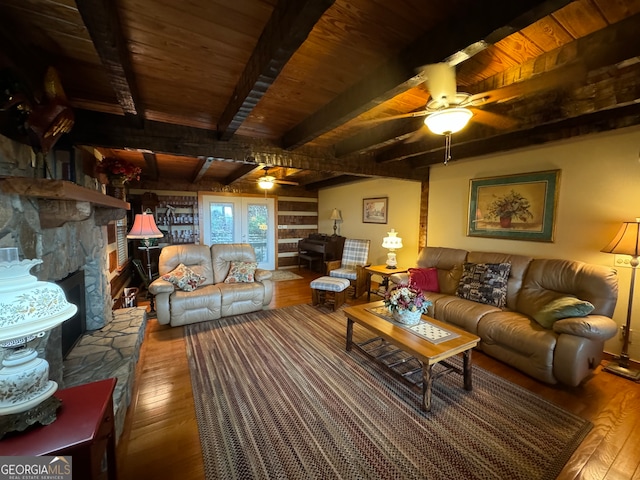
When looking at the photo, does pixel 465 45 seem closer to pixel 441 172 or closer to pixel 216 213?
pixel 441 172

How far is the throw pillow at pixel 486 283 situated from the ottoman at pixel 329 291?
158cm

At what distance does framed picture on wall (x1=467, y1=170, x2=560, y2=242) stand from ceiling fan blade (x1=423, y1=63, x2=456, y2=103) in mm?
2191

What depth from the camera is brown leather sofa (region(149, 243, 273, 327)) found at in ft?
10.6

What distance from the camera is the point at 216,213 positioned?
643 centimetres

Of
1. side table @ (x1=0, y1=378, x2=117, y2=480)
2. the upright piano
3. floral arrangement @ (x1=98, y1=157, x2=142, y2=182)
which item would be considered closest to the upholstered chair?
the upright piano

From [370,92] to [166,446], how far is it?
261 centimetres

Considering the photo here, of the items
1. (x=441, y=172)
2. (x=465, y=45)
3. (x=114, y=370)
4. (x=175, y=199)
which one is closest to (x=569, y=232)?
(x=441, y=172)

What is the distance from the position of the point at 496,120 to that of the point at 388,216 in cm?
283

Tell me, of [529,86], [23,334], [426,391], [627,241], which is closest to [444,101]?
[529,86]

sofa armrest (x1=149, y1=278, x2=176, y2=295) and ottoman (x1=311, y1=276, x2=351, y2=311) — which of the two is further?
ottoman (x1=311, y1=276, x2=351, y2=311)

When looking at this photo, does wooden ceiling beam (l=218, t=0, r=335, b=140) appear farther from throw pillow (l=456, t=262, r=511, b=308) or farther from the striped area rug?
throw pillow (l=456, t=262, r=511, b=308)

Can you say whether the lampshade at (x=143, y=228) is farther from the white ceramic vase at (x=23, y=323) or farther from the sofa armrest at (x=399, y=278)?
the sofa armrest at (x=399, y=278)

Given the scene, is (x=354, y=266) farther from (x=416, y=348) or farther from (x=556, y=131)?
(x=556, y=131)

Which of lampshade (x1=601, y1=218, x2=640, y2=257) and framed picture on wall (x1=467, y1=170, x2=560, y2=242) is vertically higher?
framed picture on wall (x1=467, y1=170, x2=560, y2=242)
